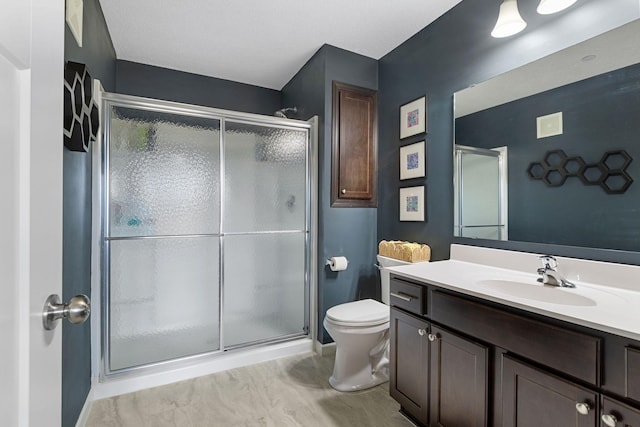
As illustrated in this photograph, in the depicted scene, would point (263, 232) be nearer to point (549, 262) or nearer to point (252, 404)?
point (252, 404)

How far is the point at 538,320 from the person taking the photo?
103 centimetres

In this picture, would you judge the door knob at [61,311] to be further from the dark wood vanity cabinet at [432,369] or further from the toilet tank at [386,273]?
the toilet tank at [386,273]

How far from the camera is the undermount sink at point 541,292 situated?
48.2 inches

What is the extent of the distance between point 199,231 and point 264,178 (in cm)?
64

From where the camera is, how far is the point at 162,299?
2129 mm

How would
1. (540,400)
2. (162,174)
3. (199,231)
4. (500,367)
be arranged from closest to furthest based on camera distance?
(540,400) → (500,367) → (162,174) → (199,231)

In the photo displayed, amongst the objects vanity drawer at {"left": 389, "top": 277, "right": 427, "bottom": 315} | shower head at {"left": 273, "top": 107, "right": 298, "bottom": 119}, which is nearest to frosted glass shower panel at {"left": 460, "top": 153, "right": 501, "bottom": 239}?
Result: vanity drawer at {"left": 389, "top": 277, "right": 427, "bottom": 315}

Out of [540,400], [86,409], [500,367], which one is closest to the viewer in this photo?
[540,400]

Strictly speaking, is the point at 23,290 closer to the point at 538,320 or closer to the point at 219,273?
the point at 538,320

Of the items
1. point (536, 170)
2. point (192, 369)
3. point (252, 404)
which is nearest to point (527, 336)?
point (536, 170)

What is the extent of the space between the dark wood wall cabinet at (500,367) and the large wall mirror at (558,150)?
0.61m

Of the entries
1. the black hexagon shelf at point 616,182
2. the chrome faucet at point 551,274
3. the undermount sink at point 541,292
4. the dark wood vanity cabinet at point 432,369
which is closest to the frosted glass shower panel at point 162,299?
the dark wood vanity cabinet at point 432,369

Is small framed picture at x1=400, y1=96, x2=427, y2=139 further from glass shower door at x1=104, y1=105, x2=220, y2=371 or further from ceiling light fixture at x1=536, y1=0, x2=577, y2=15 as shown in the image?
glass shower door at x1=104, y1=105, x2=220, y2=371

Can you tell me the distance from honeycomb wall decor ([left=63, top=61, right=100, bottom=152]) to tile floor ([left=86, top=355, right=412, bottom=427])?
150 centimetres
